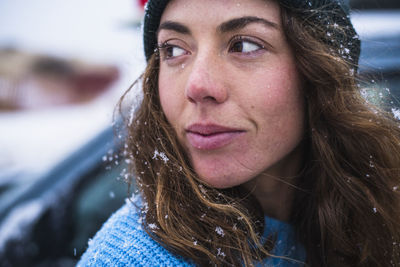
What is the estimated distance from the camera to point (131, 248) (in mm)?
1270

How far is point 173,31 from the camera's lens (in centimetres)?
146

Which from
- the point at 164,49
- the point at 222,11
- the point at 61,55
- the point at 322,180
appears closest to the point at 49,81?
the point at 61,55

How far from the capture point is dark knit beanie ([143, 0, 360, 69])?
1401 millimetres

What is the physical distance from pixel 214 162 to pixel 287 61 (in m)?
0.49

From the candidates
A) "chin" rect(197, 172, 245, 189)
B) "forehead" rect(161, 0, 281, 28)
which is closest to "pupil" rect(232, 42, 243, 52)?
"forehead" rect(161, 0, 281, 28)

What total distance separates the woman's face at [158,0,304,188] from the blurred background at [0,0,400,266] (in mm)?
430

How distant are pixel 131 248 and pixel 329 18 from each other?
1.17m

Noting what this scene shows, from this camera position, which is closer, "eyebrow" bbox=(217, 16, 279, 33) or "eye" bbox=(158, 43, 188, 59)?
"eyebrow" bbox=(217, 16, 279, 33)

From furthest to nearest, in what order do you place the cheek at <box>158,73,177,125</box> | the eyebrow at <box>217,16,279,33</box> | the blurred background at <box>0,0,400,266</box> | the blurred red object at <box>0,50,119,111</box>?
the blurred red object at <box>0,50,119,111</box> < the blurred background at <box>0,0,400,266</box> < the cheek at <box>158,73,177,125</box> < the eyebrow at <box>217,16,279,33</box>

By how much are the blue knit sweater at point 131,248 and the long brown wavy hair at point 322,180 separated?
0.18 ft

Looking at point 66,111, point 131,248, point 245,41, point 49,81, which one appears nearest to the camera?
point 131,248

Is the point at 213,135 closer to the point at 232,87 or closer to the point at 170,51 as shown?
the point at 232,87

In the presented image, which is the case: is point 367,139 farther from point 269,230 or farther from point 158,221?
point 158,221

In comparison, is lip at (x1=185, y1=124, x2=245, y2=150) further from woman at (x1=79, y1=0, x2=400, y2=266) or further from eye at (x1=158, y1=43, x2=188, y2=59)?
eye at (x1=158, y1=43, x2=188, y2=59)
